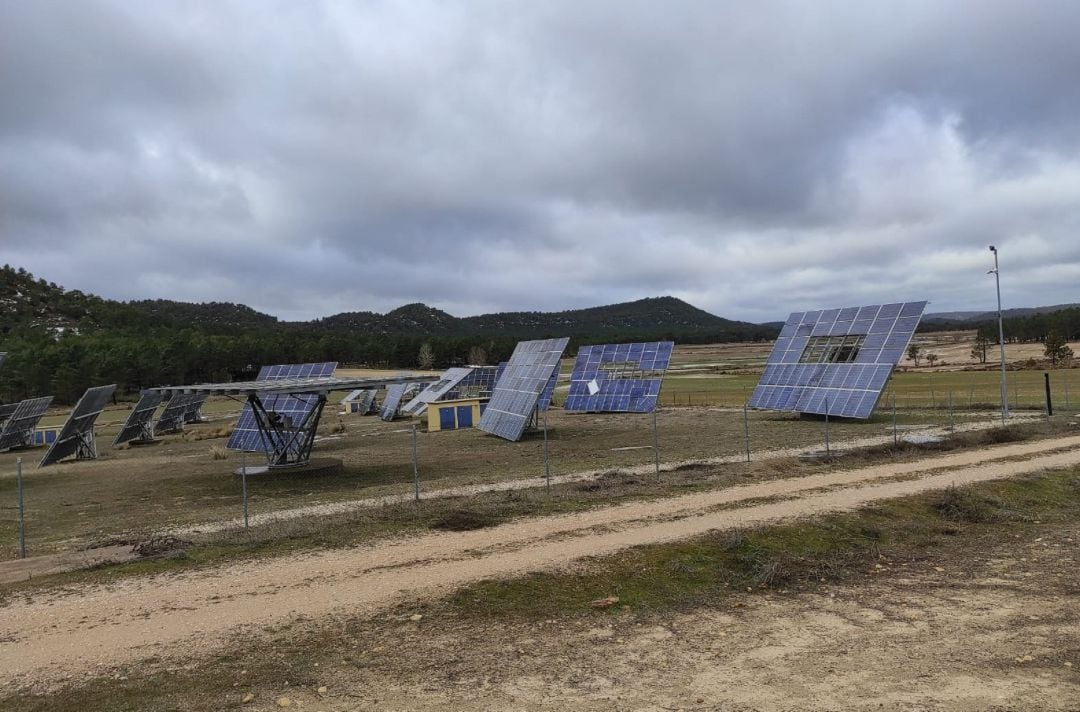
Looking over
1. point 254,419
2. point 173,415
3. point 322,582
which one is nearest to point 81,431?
point 254,419

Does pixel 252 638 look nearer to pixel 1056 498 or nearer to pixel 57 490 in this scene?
pixel 1056 498

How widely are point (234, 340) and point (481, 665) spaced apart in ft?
427

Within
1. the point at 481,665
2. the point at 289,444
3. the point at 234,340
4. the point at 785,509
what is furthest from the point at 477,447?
the point at 234,340

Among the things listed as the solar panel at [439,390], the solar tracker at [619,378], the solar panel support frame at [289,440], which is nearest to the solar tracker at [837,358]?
the solar tracker at [619,378]

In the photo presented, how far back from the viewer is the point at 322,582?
1117 cm

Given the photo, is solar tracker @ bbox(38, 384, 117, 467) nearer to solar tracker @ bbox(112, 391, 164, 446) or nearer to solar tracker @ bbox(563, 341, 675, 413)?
solar tracker @ bbox(112, 391, 164, 446)

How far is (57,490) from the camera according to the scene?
25.7 metres

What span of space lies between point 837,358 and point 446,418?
25204 mm

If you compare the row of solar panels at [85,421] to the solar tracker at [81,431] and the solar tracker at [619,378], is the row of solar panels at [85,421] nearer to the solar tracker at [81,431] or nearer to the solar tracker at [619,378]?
the solar tracker at [81,431]

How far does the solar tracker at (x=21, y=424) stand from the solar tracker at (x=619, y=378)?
39.2 m

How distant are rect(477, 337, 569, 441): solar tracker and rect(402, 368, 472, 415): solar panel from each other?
42.2 ft

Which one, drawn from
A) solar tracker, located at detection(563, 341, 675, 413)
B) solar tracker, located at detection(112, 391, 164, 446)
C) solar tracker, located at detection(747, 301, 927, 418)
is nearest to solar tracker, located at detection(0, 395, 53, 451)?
solar tracker, located at detection(112, 391, 164, 446)

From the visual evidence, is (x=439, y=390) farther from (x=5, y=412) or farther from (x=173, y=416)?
(x=5, y=412)

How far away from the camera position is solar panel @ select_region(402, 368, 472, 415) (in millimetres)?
55719
